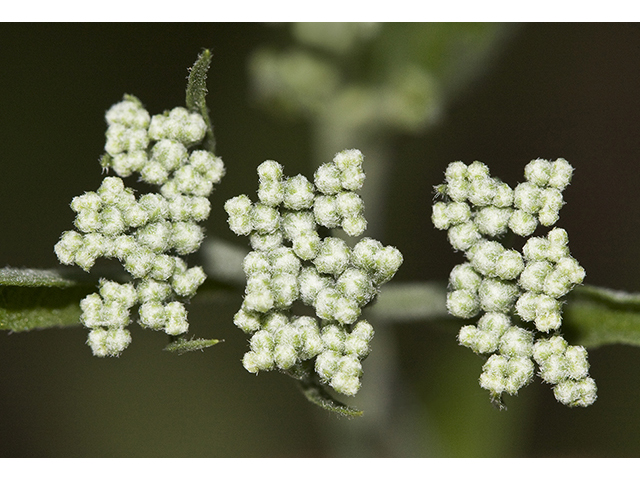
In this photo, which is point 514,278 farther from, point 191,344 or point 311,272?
point 191,344

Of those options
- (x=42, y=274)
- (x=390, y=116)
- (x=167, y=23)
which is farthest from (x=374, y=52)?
(x=42, y=274)

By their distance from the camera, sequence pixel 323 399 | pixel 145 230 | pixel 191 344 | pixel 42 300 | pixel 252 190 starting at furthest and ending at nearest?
1. pixel 252 190
2. pixel 42 300
3. pixel 145 230
4. pixel 323 399
5. pixel 191 344

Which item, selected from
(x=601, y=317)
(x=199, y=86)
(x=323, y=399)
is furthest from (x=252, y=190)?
(x=601, y=317)

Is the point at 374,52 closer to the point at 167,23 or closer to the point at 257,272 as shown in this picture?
the point at 167,23

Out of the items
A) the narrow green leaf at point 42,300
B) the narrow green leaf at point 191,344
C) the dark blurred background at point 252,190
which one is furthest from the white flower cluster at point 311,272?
the dark blurred background at point 252,190

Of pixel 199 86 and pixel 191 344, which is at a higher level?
pixel 199 86

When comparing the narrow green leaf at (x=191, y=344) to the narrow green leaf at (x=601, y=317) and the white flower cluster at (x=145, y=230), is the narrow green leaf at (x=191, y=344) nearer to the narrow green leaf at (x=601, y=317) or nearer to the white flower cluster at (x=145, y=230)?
the white flower cluster at (x=145, y=230)
